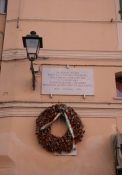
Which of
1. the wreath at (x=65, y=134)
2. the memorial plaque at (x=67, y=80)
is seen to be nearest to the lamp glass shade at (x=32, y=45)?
the memorial plaque at (x=67, y=80)

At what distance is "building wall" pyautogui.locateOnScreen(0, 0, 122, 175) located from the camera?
8891 mm

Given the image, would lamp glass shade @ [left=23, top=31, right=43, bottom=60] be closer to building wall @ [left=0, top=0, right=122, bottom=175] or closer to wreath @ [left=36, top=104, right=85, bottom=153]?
building wall @ [left=0, top=0, right=122, bottom=175]

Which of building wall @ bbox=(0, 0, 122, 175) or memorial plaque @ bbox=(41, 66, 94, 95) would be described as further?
memorial plaque @ bbox=(41, 66, 94, 95)

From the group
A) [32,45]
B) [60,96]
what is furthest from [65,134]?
[32,45]

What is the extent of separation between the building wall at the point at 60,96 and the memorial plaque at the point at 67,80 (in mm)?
124

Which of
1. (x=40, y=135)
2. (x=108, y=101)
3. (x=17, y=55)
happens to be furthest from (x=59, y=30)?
(x=40, y=135)

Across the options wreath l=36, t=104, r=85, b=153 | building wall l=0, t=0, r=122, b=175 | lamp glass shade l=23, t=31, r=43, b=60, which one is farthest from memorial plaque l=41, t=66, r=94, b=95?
lamp glass shade l=23, t=31, r=43, b=60

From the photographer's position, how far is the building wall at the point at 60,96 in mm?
8891

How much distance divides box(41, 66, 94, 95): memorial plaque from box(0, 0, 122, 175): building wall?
124mm

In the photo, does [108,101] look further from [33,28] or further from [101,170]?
[33,28]

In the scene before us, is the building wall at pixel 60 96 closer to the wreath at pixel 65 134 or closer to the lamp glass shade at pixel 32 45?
the wreath at pixel 65 134

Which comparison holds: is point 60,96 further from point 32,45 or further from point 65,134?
point 32,45

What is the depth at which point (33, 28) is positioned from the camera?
10484 mm

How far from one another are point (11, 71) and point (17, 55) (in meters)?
0.46
